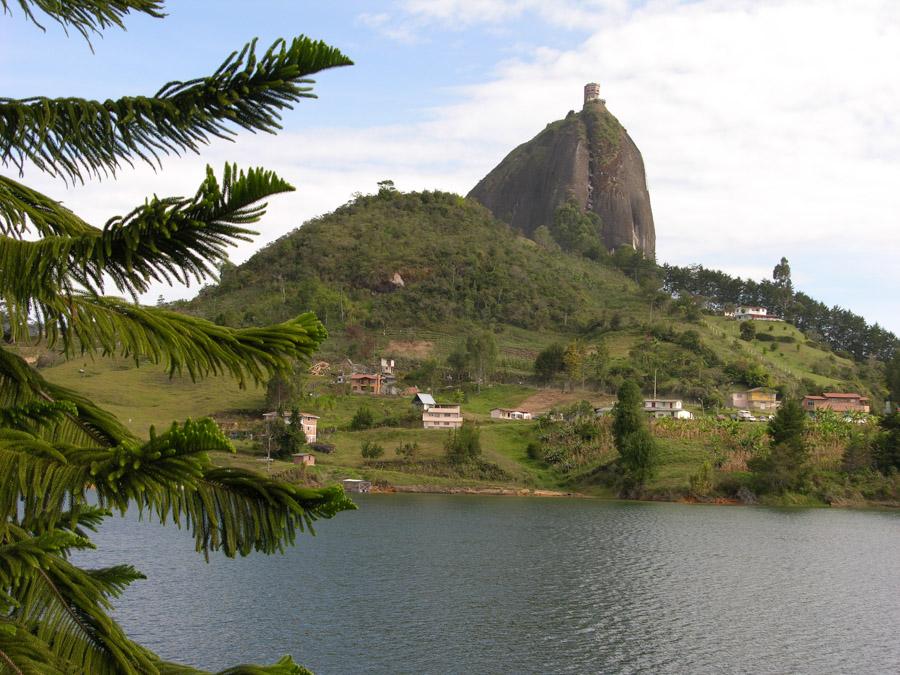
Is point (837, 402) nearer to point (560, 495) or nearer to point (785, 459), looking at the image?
point (785, 459)

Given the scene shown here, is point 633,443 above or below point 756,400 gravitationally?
below

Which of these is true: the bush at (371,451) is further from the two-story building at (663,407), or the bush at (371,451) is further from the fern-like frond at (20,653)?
the fern-like frond at (20,653)

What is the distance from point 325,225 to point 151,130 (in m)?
179

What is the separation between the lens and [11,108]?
4074 mm

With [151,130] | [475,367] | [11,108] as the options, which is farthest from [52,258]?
[475,367]

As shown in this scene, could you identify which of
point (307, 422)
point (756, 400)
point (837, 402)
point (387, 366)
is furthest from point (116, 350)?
point (837, 402)

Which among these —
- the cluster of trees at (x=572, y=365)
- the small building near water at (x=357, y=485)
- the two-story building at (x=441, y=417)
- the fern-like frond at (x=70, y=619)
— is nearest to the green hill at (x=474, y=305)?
the cluster of trees at (x=572, y=365)

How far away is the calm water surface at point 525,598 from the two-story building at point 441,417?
32.5 m

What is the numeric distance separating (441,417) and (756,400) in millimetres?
43522

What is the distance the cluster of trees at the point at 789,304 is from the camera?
17050 centimetres

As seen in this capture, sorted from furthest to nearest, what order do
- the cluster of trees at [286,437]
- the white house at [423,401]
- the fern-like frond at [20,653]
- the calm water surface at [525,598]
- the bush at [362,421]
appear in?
the white house at [423,401] → the bush at [362,421] → the cluster of trees at [286,437] → the calm water surface at [525,598] → the fern-like frond at [20,653]

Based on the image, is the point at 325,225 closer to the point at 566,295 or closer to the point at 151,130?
the point at 566,295

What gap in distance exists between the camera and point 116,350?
157 inches

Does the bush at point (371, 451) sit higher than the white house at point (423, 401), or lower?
lower
